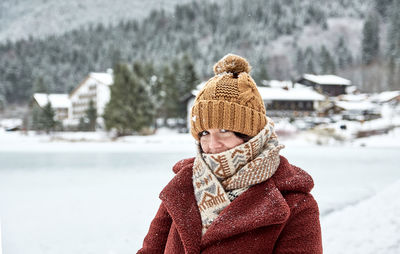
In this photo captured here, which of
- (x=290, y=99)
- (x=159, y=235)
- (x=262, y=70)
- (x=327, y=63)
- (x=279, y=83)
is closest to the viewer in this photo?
(x=159, y=235)

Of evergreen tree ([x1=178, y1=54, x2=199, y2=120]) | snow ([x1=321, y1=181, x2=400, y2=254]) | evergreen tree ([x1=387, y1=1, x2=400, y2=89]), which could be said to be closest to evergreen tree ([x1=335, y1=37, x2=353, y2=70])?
evergreen tree ([x1=387, y1=1, x2=400, y2=89])

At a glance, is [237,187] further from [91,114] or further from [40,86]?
[40,86]

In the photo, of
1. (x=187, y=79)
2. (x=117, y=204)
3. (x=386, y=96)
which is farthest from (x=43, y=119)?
(x=386, y=96)

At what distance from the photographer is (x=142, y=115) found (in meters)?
20.1

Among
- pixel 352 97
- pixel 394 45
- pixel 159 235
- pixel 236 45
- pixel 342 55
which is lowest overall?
pixel 352 97

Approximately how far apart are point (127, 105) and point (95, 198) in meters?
15.9

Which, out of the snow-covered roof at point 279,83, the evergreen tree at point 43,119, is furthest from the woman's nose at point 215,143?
the evergreen tree at point 43,119

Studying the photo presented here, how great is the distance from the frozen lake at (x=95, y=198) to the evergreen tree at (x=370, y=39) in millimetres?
4136

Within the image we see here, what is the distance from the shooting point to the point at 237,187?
0.69 metres

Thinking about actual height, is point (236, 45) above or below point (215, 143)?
above

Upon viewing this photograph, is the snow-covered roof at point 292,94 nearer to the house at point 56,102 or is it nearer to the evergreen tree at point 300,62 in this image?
the evergreen tree at point 300,62

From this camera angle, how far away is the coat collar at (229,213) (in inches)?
25.1

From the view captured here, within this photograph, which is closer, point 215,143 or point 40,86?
point 215,143

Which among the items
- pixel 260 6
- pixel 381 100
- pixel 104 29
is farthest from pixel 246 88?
pixel 104 29
